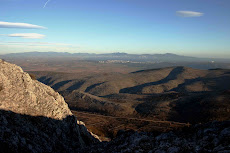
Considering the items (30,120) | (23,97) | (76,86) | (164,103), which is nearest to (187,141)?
(30,120)

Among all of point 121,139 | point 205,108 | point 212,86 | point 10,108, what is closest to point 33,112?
point 10,108

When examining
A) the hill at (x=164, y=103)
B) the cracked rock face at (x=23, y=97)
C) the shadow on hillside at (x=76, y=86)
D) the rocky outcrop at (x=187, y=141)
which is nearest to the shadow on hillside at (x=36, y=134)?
the cracked rock face at (x=23, y=97)

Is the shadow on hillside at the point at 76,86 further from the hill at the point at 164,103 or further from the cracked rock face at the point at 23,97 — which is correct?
the cracked rock face at the point at 23,97

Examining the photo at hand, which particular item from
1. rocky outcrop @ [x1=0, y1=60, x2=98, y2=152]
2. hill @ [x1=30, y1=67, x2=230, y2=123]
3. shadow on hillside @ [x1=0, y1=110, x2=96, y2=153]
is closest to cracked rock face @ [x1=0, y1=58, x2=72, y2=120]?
rocky outcrop @ [x1=0, y1=60, x2=98, y2=152]

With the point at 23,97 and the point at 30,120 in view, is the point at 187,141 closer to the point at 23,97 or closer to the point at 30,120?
the point at 30,120

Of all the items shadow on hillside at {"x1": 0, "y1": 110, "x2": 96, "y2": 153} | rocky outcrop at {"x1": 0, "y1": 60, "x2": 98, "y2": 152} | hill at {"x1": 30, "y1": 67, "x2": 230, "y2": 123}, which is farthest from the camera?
hill at {"x1": 30, "y1": 67, "x2": 230, "y2": 123}

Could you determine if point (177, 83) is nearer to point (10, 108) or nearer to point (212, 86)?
point (212, 86)

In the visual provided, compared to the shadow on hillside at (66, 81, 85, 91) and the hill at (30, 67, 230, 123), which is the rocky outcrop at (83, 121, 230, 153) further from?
the shadow on hillside at (66, 81, 85, 91)
